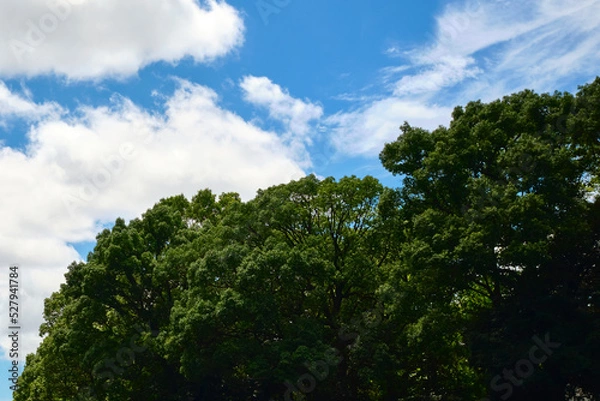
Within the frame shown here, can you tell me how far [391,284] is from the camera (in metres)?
25.8

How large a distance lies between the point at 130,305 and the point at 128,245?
387 centimetres

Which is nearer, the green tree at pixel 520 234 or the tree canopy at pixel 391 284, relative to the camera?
the green tree at pixel 520 234

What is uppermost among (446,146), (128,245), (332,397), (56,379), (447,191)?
(128,245)

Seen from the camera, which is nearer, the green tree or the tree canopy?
the green tree

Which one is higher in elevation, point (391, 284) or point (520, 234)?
point (391, 284)

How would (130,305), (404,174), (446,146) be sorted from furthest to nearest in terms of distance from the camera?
1. (130,305)
2. (404,174)
3. (446,146)

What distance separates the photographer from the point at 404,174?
28734mm

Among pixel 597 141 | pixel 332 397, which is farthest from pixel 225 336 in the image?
pixel 597 141

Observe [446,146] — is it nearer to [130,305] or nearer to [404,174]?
[404,174]

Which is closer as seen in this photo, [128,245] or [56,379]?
[128,245]

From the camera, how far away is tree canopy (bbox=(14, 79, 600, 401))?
2322cm

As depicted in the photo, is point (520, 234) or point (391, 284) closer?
point (520, 234)

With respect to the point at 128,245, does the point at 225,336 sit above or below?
below

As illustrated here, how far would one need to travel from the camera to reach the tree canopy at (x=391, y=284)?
23219 millimetres
